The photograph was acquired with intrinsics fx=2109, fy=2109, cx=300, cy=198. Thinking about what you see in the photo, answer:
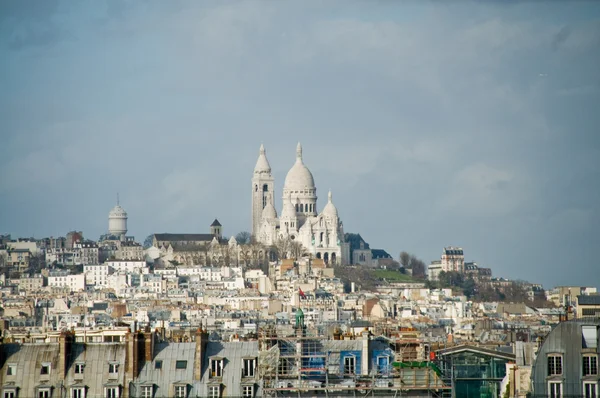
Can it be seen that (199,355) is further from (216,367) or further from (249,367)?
(249,367)

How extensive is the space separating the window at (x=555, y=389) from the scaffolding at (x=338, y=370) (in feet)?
13.0

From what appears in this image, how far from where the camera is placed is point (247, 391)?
4419 centimetres

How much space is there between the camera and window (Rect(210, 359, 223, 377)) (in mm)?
44594

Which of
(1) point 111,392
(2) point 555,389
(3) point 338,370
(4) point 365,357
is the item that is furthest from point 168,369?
(2) point 555,389

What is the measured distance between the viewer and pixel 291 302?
167 meters

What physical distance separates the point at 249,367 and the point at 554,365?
7027mm

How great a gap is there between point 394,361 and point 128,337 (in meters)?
6.37

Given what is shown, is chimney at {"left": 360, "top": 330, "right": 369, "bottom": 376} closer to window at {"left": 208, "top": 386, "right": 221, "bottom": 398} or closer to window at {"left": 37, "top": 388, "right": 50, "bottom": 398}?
window at {"left": 208, "top": 386, "right": 221, "bottom": 398}

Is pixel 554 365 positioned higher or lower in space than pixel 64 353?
lower

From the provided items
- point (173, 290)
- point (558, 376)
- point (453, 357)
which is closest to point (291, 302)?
point (173, 290)

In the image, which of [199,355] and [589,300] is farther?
[589,300]

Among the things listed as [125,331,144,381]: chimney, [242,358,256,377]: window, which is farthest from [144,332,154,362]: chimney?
[242,358,256,377]: window


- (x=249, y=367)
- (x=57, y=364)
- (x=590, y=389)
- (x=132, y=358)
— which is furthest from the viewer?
(x=249, y=367)

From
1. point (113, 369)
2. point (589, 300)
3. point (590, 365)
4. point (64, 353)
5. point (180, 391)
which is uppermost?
point (589, 300)
